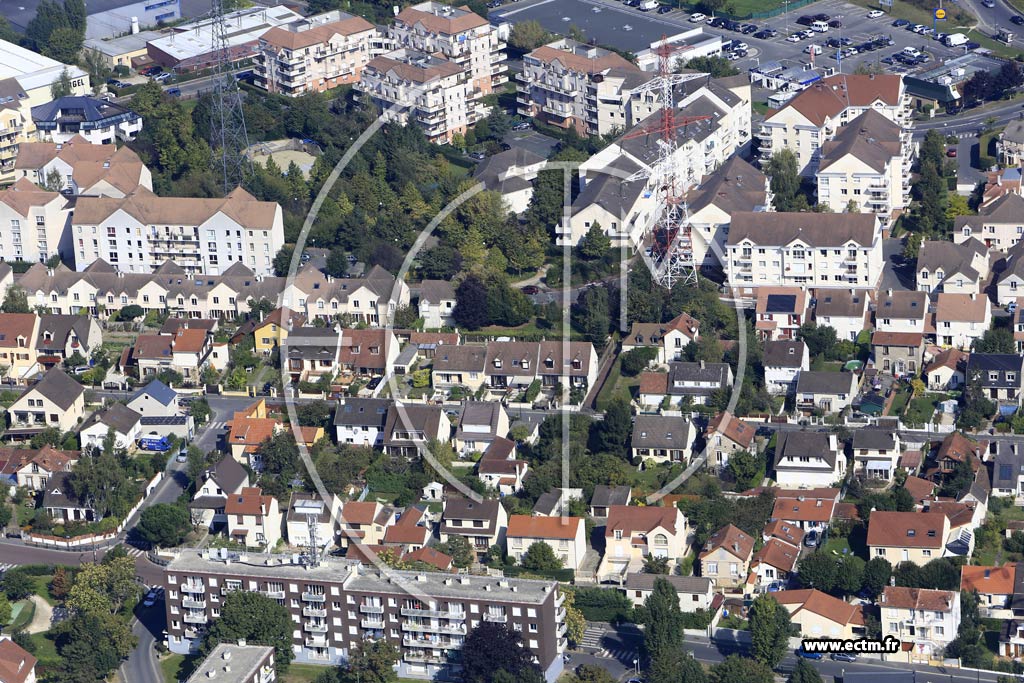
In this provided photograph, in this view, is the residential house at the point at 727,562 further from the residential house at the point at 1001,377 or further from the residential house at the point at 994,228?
the residential house at the point at 994,228

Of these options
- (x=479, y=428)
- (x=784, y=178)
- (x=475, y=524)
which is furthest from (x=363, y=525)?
(x=784, y=178)

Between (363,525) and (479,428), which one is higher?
(479,428)

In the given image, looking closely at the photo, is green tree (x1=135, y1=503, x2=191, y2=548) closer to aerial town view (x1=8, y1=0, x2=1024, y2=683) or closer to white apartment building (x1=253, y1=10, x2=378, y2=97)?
aerial town view (x1=8, y1=0, x2=1024, y2=683)

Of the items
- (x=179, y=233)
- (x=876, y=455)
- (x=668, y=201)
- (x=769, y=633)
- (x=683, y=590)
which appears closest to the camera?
(x=769, y=633)

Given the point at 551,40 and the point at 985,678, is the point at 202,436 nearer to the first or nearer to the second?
the point at 985,678

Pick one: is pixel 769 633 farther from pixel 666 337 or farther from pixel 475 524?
pixel 666 337

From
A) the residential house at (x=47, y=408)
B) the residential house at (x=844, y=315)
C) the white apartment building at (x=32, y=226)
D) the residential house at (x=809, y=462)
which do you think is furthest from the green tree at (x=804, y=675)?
the white apartment building at (x=32, y=226)

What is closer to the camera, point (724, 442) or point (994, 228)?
point (724, 442)
